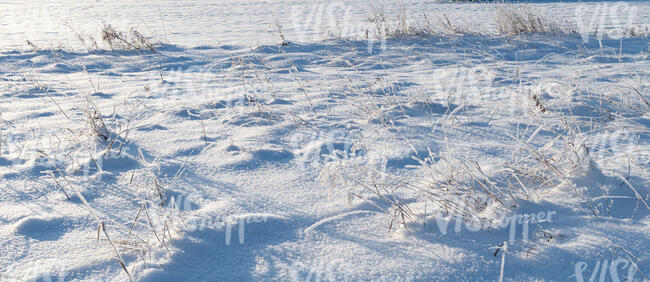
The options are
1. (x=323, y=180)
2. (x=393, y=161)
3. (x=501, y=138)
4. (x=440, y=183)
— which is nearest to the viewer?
(x=440, y=183)

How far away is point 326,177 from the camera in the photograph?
1.96 meters

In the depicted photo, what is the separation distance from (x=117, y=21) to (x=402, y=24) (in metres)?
6.11

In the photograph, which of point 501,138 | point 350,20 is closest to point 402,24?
point 350,20

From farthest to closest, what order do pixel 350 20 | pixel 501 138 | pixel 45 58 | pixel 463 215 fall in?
1. pixel 350 20
2. pixel 45 58
3. pixel 501 138
4. pixel 463 215

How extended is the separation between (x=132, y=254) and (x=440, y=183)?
1.10 metres

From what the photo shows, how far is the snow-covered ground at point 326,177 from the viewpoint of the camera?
4.66 ft

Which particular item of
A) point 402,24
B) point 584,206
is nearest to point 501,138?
point 584,206

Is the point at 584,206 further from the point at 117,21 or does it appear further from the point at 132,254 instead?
Answer: the point at 117,21

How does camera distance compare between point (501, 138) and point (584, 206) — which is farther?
point (501, 138)

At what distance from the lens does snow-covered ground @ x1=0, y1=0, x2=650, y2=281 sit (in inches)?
56.0

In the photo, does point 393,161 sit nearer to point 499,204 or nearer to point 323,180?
point 323,180

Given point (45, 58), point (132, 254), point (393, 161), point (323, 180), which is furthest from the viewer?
point (45, 58)

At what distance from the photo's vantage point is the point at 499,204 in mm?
1686

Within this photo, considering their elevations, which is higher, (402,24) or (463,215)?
(402,24)
